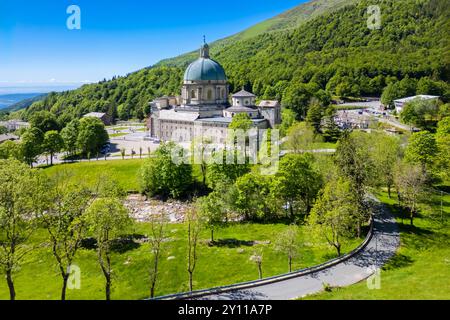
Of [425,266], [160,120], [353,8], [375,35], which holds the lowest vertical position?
[425,266]

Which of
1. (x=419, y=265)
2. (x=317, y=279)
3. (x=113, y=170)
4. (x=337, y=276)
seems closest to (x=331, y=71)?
(x=113, y=170)

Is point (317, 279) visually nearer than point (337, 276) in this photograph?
Yes

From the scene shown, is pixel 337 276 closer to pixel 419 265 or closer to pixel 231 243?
pixel 419 265

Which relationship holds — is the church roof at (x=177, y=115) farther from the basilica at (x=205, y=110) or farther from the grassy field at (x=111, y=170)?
the grassy field at (x=111, y=170)

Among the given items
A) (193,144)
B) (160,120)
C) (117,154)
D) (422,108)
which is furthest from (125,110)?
(422,108)

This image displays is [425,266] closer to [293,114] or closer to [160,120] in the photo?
[293,114]

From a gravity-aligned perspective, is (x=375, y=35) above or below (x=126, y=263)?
above

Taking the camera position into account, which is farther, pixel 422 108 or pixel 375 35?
pixel 375 35
